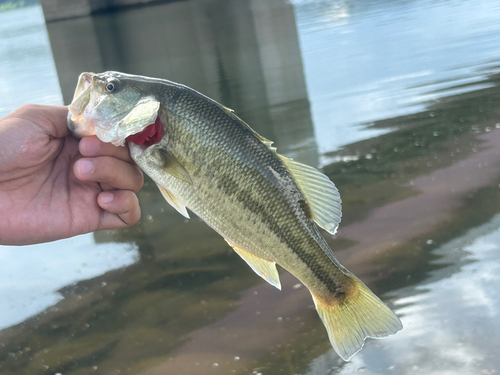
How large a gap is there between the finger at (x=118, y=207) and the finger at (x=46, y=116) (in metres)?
0.44

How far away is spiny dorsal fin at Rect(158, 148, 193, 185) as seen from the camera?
7.60ft

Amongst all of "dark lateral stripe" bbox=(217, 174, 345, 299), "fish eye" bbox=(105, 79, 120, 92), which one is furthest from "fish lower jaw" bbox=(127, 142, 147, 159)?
"dark lateral stripe" bbox=(217, 174, 345, 299)

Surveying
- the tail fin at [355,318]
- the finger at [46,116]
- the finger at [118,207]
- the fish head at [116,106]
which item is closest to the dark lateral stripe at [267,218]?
the tail fin at [355,318]

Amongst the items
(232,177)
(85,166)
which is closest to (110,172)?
(85,166)

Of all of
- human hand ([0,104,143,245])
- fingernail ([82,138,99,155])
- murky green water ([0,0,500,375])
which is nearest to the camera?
fingernail ([82,138,99,155])

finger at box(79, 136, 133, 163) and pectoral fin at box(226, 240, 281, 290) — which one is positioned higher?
finger at box(79, 136, 133, 163)

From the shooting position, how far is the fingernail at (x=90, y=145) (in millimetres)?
2629

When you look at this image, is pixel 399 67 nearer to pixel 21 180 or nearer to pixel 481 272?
pixel 481 272

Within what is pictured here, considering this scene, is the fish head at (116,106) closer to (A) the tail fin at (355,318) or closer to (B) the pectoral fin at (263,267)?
(B) the pectoral fin at (263,267)

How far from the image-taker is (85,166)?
8.75 feet

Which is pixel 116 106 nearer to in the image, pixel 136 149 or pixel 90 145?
pixel 136 149

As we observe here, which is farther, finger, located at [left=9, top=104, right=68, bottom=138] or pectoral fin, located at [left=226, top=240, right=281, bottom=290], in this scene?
finger, located at [left=9, top=104, right=68, bottom=138]

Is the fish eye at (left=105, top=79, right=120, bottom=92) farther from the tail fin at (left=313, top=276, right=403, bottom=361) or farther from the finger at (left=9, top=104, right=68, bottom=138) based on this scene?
the tail fin at (left=313, top=276, right=403, bottom=361)

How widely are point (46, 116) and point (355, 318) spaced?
192cm
